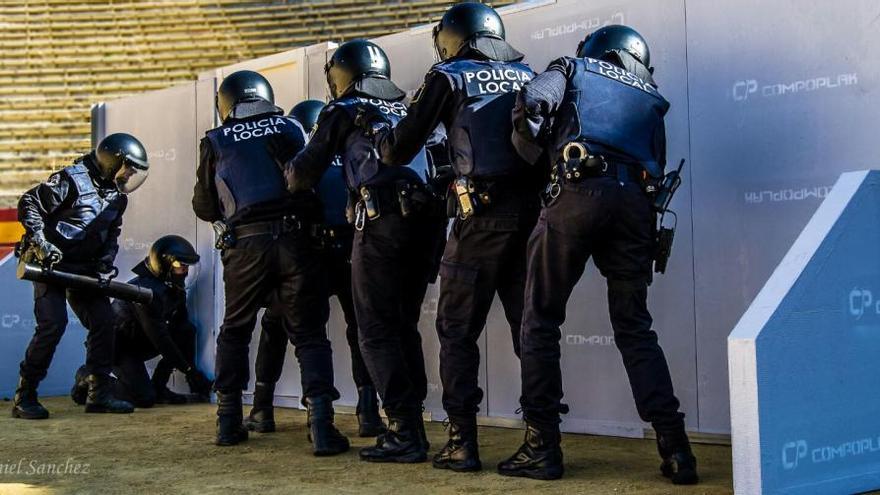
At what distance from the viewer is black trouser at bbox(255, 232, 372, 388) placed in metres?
4.79

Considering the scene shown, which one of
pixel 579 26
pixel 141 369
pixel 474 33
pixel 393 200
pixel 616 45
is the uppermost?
pixel 579 26

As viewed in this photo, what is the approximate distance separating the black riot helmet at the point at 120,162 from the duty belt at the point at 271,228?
6.22ft

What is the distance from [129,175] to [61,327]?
1049 mm

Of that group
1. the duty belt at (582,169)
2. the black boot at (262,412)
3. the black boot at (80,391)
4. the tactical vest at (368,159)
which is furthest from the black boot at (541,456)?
the black boot at (80,391)

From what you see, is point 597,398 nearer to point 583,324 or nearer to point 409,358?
point 583,324

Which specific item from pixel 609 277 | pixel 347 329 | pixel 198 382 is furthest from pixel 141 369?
pixel 609 277

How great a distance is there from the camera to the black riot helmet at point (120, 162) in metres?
5.96

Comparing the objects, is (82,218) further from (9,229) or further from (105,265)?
(9,229)

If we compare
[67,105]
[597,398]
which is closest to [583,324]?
[597,398]

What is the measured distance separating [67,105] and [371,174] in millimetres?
11471

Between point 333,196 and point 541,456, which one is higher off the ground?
point 333,196

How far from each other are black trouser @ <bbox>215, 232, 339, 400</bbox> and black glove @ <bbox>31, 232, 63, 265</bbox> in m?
1.67

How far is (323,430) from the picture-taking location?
4273 mm

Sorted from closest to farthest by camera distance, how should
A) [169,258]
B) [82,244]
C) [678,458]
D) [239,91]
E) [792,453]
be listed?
[792,453]
[678,458]
[239,91]
[82,244]
[169,258]
